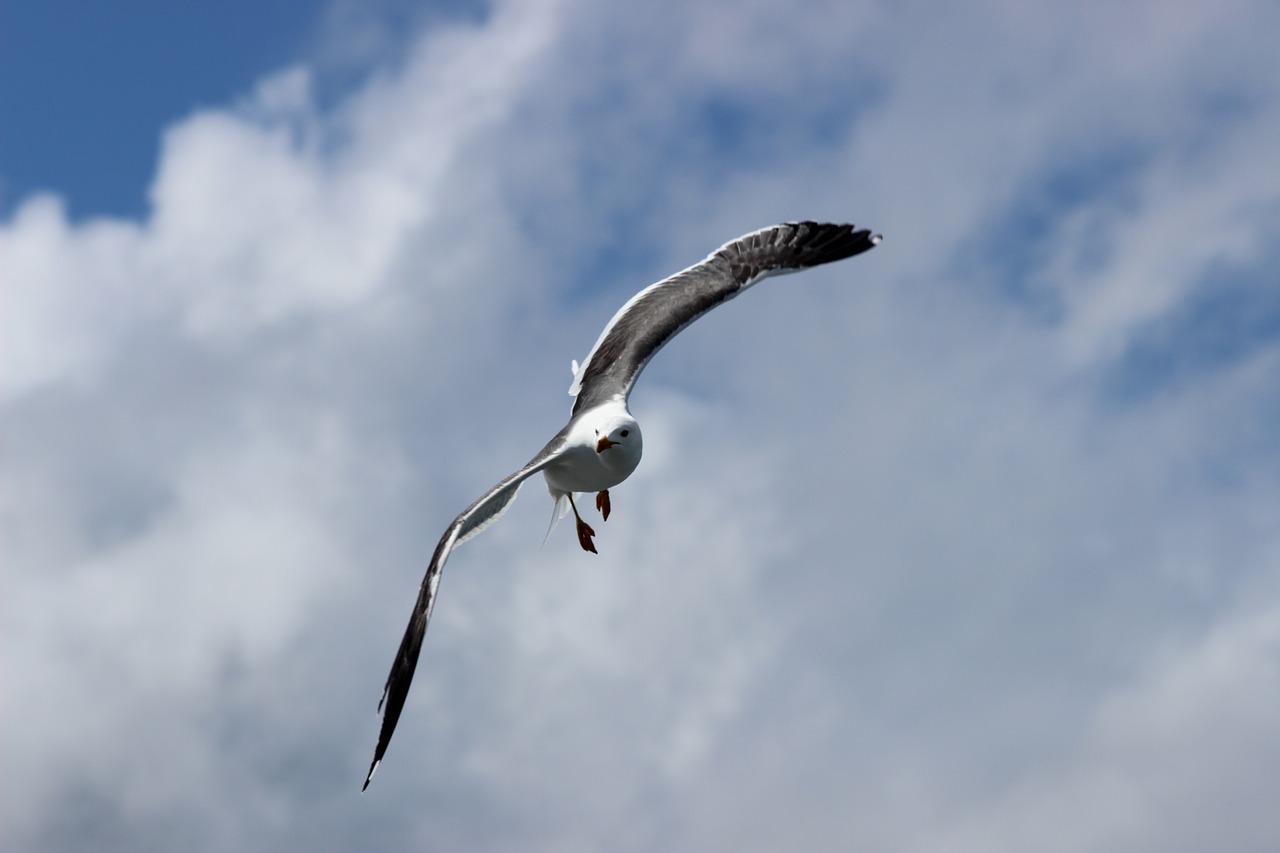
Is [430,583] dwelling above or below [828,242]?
below

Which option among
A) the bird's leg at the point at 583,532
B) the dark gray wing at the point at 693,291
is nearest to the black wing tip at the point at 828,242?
the dark gray wing at the point at 693,291

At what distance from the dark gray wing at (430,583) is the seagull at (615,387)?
14 mm

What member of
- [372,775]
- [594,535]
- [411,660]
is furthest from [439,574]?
[594,535]

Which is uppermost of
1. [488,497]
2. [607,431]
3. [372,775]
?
[607,431]

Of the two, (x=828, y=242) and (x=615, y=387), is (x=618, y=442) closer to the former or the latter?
(x=615, y=387)

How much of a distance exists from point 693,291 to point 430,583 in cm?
1155

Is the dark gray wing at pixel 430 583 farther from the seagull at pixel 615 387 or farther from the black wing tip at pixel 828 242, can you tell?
the black wing tip at pixel 828 242

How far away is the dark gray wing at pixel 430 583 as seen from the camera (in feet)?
59.0

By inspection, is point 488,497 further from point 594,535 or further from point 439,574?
point 594,535

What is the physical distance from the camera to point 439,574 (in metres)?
19.1

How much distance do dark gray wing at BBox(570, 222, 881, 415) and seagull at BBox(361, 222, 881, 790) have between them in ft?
0.07

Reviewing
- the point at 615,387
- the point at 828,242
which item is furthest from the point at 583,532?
the point at 828,242

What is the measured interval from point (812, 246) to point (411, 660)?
50.0 ft

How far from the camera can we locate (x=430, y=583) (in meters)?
19.1
